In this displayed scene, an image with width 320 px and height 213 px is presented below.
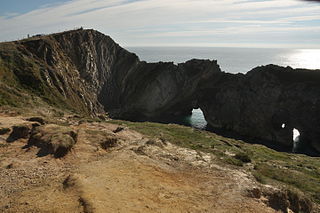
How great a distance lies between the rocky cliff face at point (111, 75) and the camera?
80.7m

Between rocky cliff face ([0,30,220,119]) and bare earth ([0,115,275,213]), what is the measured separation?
167ft

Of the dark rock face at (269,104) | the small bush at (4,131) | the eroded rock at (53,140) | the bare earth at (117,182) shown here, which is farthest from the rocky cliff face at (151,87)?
the bare earth at (117,182)

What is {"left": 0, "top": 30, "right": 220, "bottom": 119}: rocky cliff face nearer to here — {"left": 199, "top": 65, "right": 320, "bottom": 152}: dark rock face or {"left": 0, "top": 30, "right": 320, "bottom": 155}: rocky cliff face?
{"left": 0, "top": 30, "right": 320, "bottom": 155}: rocky cliff face

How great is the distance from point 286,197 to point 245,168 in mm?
7497

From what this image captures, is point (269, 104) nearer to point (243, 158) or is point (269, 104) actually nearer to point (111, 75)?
point (111, 75)

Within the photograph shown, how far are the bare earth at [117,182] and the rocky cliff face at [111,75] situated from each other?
5085 cm

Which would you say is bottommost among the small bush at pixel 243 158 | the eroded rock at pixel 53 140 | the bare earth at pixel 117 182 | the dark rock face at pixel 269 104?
the dark rock face at pixel 269 104

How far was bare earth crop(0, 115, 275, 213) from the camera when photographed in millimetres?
18453

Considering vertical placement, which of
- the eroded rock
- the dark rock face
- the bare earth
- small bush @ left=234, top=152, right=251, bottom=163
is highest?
the eroded rock

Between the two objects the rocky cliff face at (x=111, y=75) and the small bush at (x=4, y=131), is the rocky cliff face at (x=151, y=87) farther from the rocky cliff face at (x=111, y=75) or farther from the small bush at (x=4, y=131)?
the small bush at (x=4, y=131)

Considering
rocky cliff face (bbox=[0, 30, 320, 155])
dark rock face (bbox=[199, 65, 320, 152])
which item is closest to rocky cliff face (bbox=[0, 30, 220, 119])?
rocky cliff face (bbox=[0, 30, 320, 155])

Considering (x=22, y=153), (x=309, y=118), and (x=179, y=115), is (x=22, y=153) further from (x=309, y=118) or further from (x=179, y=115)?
(x=179, y=115)

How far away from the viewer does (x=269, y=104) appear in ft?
302

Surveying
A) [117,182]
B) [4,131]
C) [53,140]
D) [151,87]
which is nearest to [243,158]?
[117,182]
